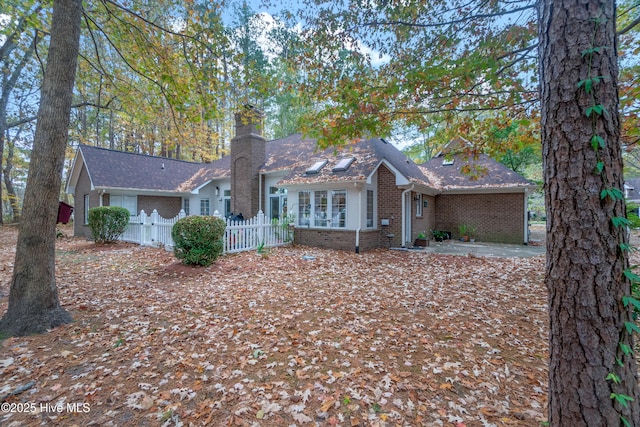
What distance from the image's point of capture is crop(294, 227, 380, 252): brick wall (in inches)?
429

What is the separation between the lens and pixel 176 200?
18.2m

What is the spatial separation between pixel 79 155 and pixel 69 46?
1558 centimetres

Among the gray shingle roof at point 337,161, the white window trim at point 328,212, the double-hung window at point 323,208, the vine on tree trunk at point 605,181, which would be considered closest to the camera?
the vine on tree trunk at point 605,181

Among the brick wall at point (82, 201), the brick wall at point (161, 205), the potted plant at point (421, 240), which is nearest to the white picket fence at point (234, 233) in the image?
the brick wall at point (161, 205)

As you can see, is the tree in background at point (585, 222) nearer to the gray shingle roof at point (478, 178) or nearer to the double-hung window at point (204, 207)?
the gray shingle roof at point (478, 178)

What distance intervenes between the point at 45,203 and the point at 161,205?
14.7m

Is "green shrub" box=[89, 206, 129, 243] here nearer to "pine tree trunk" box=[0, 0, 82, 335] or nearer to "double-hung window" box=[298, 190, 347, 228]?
"double-hung window" box=[298, 190, 347, 228]

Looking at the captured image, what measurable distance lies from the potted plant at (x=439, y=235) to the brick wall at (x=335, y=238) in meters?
4.67

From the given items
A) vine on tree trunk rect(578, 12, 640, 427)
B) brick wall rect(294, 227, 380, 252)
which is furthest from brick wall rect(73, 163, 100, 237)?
vine on tree trunk rect(578, 12, 640, 427)

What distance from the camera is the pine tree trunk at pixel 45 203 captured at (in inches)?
158

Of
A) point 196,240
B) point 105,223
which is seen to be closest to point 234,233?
point 196,240

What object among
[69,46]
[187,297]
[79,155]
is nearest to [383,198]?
[187,297]

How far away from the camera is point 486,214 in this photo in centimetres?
1403

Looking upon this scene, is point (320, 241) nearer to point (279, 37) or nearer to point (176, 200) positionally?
point (279, 37)
